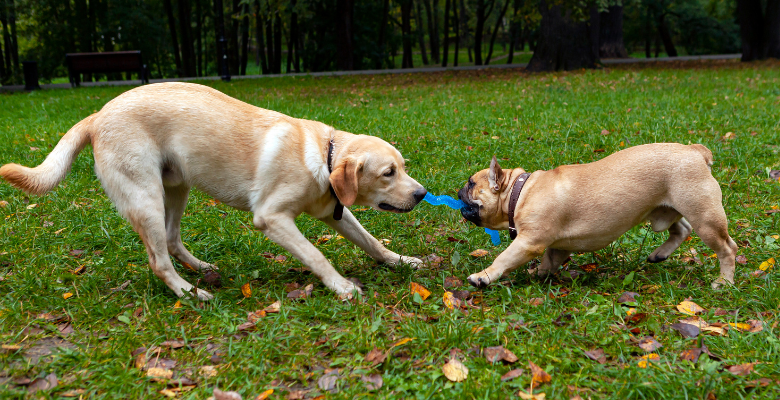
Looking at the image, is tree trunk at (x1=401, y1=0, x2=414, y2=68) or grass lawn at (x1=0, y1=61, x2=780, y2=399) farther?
tree trunk at (x1=401, y1=0, x2=414, y2=68)

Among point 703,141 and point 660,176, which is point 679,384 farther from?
point 703,141

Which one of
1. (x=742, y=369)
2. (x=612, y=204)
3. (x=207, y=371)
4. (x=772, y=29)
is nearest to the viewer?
(x=742, y=369)

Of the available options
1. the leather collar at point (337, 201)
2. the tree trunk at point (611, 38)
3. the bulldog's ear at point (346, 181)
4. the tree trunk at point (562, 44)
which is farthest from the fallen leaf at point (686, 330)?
A: the tree trunk at point (611, 38)

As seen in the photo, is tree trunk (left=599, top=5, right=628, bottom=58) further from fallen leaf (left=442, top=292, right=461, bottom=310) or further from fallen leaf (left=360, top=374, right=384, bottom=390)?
fallen leaf (left=360, top=374, right=384, bottom=390)

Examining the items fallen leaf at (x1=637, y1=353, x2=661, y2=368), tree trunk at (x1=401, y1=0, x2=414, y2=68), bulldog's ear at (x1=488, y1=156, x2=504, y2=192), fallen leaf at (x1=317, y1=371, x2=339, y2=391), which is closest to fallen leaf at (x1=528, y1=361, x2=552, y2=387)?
fallen leaf at (x1=637, y1=353, x2=661, y2=368)

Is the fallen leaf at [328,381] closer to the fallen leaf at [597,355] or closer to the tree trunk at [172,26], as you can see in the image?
the fallen leaf at [597,355]

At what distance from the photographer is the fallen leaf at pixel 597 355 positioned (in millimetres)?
3100

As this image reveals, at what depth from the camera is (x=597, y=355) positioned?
3.15 metres

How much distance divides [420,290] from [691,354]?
1.73 meters

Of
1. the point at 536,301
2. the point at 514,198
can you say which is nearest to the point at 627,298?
the point at 536,301

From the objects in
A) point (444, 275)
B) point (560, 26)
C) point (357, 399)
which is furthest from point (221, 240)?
point (560, 26)

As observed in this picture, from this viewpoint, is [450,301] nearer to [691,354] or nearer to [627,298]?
[627,298]

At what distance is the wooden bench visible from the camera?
20672mm

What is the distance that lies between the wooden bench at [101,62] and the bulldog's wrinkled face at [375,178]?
19.8m
